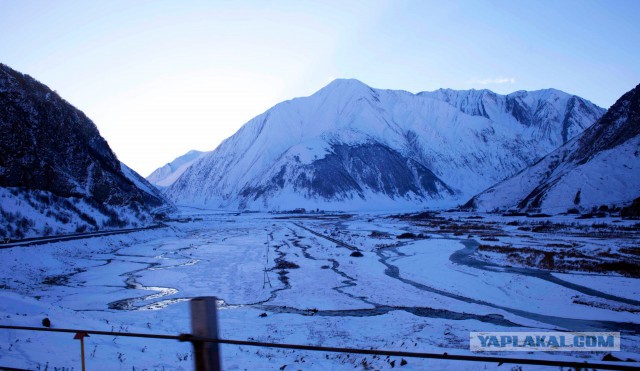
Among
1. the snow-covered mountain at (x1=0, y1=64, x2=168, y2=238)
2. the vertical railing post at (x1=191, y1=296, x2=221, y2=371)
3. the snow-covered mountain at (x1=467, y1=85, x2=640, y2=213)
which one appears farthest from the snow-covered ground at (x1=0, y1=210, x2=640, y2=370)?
the snow-covered mountain at (x1=467, y1=85, x2=640, y2=213)

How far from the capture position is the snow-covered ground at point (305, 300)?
9.77 meters

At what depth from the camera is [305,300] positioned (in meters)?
19.7

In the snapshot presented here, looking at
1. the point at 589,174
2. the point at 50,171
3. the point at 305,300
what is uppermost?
the point at 50,171

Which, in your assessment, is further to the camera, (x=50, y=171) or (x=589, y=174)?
(x=589, y=174)

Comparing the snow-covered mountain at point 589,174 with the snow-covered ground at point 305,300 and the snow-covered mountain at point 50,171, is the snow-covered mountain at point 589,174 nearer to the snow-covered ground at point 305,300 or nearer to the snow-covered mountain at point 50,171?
the snow-covered ground at point 305,300

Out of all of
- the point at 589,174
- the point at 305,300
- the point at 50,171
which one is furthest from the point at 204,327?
the point at 589,174

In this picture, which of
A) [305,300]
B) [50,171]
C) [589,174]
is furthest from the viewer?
[589,174]

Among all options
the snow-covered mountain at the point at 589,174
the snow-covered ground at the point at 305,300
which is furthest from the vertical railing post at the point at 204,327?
the snow-covered mountain at the point at 589,174

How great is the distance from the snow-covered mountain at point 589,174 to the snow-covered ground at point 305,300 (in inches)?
1340

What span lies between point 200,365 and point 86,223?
51.1 metres

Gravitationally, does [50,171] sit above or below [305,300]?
above

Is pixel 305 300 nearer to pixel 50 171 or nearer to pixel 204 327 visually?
pixel 204 327

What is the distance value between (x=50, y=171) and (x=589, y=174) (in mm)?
81604

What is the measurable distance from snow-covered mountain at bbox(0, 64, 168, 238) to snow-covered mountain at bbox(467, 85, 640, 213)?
2878 inches
